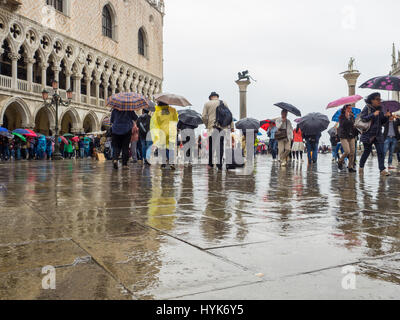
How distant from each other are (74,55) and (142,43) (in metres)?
14.1

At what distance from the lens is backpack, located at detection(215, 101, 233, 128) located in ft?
30.1

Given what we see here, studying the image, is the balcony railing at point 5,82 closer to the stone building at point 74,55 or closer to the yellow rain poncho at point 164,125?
the stone building at point 74,55

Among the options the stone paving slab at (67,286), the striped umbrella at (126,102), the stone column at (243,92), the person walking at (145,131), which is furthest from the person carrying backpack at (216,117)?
the stone column at (243,92)

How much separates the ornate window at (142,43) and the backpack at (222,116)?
3594 cm

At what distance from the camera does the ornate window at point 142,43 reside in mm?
43062

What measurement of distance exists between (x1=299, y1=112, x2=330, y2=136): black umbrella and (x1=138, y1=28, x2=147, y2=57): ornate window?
105ft

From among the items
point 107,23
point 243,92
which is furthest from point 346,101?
point 107,23

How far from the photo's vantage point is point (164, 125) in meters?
10.0

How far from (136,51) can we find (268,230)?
132 feet

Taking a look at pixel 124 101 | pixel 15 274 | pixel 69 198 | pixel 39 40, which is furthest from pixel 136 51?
pixel 15 274

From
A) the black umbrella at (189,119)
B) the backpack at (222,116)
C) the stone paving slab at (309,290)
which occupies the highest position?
the black umbrella at (189,119)

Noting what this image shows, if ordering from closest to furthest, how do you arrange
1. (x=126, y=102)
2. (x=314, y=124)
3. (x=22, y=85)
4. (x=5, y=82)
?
(x=126, y=102)
(x=314, y=124)
(x=5, y=82)
(x=22, y=85)

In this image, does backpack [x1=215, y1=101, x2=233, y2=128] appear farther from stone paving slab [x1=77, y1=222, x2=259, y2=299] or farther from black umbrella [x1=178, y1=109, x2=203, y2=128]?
stone paving slab [x1=77, y1=222, x2=259, y2=299]

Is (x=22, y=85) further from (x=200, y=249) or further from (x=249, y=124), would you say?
(x=200, y=249)
